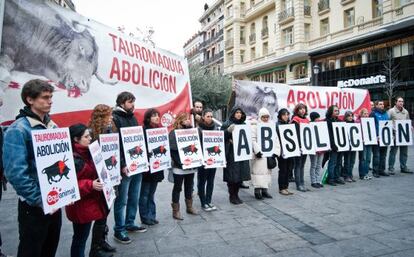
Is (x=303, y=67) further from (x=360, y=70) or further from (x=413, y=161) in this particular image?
(x=413, y=161)

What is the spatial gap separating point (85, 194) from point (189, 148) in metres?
2.45

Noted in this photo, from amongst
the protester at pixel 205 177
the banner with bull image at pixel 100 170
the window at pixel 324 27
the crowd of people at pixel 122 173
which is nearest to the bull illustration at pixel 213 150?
the protester at pixel 205 177

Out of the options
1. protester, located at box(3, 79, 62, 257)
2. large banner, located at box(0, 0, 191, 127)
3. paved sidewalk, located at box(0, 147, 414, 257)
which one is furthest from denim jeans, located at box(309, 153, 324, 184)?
protester, located at box(3, 79, 62, 257)

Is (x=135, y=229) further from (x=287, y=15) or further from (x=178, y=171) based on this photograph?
(x=287, y=15)

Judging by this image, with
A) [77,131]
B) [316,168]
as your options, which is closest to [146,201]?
[77,131]

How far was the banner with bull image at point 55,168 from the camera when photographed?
2.59 meters

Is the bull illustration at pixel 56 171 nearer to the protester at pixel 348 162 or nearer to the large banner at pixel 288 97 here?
the large banner at pixel 288 97

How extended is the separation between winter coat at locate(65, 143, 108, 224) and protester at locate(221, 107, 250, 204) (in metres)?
3.29

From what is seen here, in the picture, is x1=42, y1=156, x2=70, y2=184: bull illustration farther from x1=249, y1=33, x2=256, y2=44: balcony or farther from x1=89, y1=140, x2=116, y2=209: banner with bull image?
x1=249, y1=33, x2=256, y2=44: balcony

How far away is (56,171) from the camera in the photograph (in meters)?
2.74

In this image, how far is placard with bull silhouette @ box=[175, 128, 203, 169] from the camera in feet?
17.6

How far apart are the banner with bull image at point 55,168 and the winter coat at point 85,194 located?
0.25 meters

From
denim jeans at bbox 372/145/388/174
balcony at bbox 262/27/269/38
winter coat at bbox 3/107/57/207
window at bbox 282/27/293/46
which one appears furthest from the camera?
balcony at bbox 262/27/269/38

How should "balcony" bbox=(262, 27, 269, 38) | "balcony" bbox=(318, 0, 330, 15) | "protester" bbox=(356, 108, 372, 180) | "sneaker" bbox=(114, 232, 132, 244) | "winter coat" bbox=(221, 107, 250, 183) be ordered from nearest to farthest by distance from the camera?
"sneaker" bbox=(114, 232, 132, 244) → "winter coat" bbox=(221, 107, 250, 183) → "protester" bbox=(356, 108, 372, 180) → "balcony" bbox=(318, 0, 330, 15) → "balcony" bbox=(262, 27, 269, 38)
